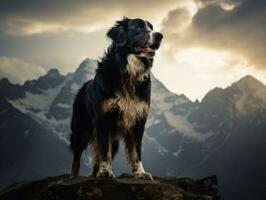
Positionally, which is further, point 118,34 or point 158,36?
point 118,34

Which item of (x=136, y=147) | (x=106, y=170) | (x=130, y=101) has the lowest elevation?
(x=106, y=170)

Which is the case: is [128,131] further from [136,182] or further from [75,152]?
[75,152]

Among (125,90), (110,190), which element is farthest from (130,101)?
(110,190)

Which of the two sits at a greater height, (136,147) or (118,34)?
(118,34)

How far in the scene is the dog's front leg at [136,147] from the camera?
45.6 feet

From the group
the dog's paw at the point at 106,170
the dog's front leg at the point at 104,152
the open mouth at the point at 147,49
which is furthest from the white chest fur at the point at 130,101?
the dog's paw at the point at 106,170

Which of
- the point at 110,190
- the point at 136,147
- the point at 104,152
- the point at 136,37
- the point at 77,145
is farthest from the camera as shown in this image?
the point at 77,145

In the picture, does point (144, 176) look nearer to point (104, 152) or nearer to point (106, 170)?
point (106, 170)

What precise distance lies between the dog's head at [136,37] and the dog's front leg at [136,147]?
201cm

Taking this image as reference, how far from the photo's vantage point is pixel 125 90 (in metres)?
13.4

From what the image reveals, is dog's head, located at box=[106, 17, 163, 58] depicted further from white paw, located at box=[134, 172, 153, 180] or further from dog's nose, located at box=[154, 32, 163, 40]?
white paw, located at box=[134, 172, 153, 180]

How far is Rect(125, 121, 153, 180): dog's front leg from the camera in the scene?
13.9 metres

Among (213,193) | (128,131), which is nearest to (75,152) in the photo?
(128,131)

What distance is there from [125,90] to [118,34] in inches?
61.6
